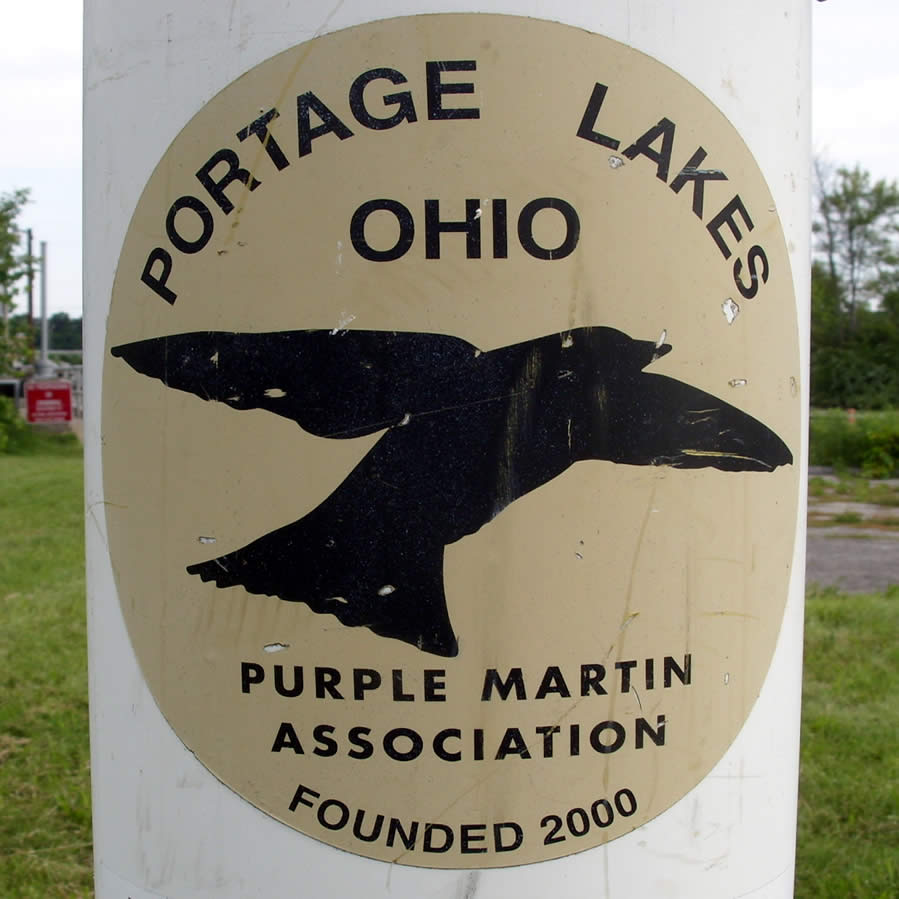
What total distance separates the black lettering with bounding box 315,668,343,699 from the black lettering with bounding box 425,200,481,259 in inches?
22.2

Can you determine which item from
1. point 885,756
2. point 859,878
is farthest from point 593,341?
point 885,756

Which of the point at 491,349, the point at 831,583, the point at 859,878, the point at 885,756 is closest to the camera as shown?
the point at 491,349

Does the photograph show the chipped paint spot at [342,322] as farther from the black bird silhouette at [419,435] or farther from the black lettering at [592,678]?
the black lettering at [592,678]

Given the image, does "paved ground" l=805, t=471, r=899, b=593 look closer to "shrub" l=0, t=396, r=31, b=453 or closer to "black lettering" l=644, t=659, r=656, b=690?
"black lettering" l=644, t=659, r=656, b=690

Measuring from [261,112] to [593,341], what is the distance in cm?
54

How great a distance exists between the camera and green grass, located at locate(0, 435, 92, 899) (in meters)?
3.62

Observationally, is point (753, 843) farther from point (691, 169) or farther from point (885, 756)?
point (885, 756)

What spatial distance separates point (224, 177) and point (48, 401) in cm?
2023

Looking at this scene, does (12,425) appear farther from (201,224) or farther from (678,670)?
(678,670)

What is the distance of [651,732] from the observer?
1.55 m

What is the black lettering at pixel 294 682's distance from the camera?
150 centimetres

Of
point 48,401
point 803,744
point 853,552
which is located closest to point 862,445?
point 853,552

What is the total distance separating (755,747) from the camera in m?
1.65

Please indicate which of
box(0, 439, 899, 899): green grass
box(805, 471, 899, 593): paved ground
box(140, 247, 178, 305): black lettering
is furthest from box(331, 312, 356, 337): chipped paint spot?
box(805, 471, 899, 593): paved ground
